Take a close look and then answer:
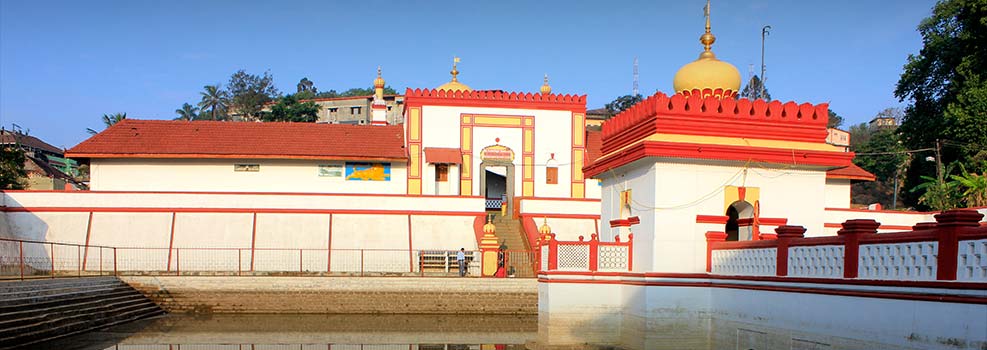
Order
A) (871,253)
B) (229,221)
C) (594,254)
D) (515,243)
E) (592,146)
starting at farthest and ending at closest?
(592,146)
(515,243)
(229,221)
(594,254)
(871,253)

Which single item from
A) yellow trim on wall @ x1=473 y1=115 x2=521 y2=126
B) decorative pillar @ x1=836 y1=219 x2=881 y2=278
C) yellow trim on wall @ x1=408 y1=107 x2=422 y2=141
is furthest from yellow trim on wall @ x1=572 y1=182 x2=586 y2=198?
decorative pillar @ x1=836 y1=219 x2=881 y2=278

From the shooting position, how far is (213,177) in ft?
100

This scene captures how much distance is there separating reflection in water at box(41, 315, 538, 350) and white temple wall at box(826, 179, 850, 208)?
15623 mm

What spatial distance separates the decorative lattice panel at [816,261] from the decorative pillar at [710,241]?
7.85 feet

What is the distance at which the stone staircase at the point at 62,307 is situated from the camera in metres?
15.4

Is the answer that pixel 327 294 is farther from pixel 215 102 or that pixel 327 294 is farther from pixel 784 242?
pixel 215 102

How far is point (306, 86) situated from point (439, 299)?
3301 inches

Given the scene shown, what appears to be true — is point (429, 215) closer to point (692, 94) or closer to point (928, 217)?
point (692, 94)

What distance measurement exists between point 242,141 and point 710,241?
71.9ft

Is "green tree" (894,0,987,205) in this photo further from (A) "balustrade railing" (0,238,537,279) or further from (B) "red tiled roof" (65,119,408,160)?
(B) "red tiled roof" (65,119,408,160)

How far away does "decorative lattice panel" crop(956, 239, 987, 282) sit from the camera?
778 centimetres

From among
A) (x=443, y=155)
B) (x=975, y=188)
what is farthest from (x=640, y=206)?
(x=443, y=155)

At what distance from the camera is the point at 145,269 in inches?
1018

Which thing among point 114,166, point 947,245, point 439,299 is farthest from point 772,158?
point 114,166
